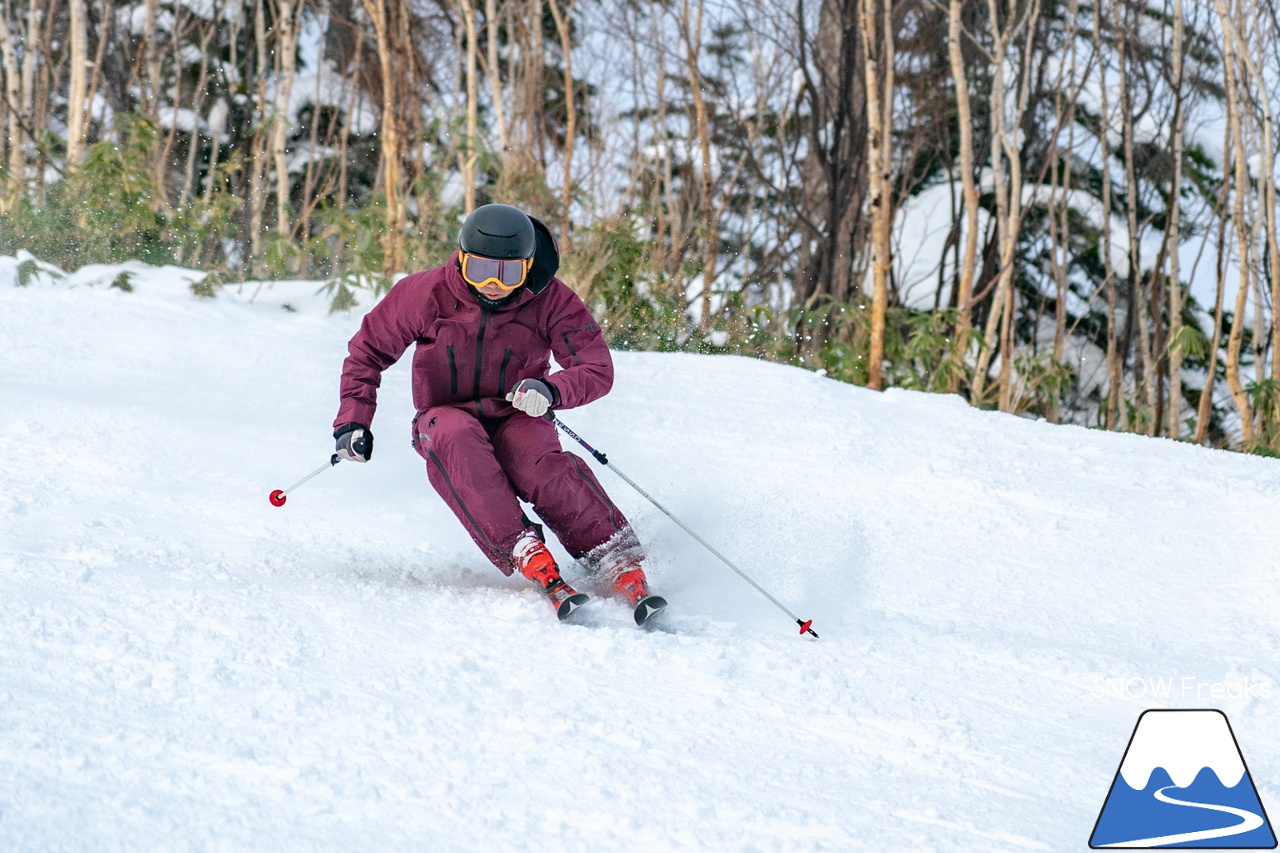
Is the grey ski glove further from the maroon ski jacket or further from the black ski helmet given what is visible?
the black ski helmet

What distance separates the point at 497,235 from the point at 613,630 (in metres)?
0.97

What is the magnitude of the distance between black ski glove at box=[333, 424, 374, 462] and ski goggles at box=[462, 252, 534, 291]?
461mm

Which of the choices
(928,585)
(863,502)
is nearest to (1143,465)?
(863,502)

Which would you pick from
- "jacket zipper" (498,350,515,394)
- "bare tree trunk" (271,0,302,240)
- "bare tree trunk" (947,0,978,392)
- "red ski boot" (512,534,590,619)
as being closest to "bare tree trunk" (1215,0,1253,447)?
"bare tree trunk" (947,0,978,392)

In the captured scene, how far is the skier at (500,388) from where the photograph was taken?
264 centimetres

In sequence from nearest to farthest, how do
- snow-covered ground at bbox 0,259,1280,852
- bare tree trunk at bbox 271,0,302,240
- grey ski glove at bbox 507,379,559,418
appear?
snow-covered ground at bbox 0,259,1280,852
grey ski glove at bbox 507,379,559,418
bare tree trunk at bbox 271,0,302,240

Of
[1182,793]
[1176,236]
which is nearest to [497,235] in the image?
[1182,793]

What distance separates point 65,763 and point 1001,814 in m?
1.33

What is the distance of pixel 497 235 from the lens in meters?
2.61

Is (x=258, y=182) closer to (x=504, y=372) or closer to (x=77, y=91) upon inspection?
(x=77, y=91)

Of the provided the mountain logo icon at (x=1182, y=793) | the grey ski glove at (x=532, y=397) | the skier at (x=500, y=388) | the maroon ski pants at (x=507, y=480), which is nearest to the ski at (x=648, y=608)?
the skier at (x=500, y=388)

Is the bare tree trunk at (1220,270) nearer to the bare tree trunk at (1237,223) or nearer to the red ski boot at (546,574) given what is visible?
the bare tree trunk at (1237,223)

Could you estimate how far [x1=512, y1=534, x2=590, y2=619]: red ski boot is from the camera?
2.43 metres

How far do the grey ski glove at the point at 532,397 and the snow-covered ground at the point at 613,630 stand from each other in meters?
0.44
